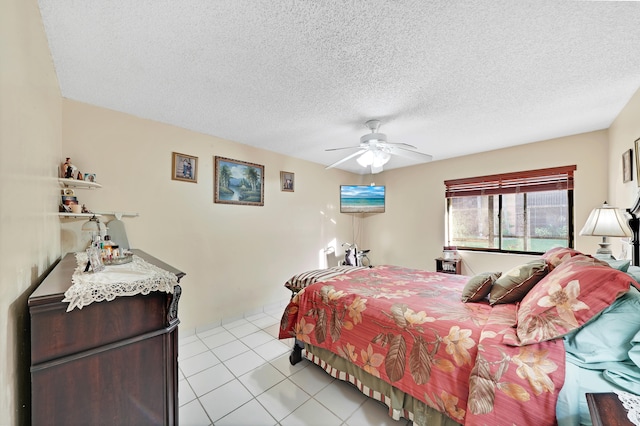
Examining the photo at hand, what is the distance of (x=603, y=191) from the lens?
2906 millimetres

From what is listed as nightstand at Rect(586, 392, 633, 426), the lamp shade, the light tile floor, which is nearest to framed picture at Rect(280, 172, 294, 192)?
the light tile floor

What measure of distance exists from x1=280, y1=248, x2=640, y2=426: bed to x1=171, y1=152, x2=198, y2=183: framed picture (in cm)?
194

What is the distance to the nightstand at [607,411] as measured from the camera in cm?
73

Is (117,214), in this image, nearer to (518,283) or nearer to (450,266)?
(518,283)

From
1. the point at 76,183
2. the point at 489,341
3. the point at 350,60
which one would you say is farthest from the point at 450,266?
the point at 76,183

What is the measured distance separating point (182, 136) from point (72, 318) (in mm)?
2434

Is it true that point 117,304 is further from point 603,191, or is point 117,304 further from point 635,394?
point 603,191

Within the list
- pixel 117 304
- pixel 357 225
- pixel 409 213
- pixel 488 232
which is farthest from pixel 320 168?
pixel 117 304

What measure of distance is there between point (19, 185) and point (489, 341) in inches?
85.3

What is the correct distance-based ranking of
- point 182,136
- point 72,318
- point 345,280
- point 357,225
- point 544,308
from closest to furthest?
point 72,318
point 544,308
point 345,280
point 182,136
point 357,225

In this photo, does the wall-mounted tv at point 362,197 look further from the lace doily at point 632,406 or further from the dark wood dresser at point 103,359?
the lace doily at point 632,406

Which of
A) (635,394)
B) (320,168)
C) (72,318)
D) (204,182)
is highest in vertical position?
(320,168)

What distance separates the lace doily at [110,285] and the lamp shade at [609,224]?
3.06m

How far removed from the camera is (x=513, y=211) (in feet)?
11.8
